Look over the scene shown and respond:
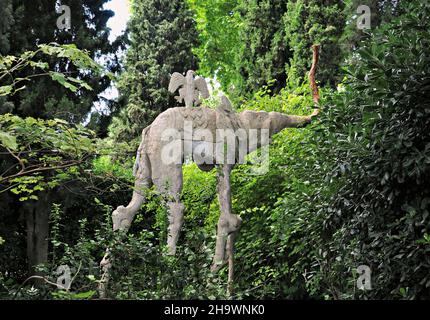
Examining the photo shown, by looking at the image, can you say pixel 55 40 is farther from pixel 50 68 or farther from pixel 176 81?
pixel 176 81

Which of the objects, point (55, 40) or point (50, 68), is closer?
point (50, 68)

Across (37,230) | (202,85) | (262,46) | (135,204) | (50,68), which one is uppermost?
(262,46)

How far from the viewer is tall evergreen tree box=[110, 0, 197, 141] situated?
18406 mm

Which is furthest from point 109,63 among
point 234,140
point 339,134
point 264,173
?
point 339,134

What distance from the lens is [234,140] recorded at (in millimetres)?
8953

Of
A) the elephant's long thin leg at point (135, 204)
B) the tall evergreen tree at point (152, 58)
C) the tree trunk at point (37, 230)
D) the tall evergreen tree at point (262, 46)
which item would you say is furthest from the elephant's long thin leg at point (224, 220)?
the tall evergreen tree at point (152, 58)

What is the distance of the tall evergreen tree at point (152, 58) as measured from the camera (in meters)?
18.4

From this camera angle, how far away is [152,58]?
19.1 meters

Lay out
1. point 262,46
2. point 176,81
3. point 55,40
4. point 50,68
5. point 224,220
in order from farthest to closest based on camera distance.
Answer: point 262,46
point 55,40
point 50,68
point 176,81
point 224,220

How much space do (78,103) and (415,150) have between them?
399 inches

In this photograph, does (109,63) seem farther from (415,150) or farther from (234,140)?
(415,150)

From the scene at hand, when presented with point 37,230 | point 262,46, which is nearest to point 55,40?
point 37,230

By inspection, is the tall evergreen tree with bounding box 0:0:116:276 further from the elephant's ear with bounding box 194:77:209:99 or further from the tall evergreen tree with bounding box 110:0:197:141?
the elephant's ear with bounding box 194:77:209:99

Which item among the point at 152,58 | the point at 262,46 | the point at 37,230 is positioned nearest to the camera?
the point at 37,230
